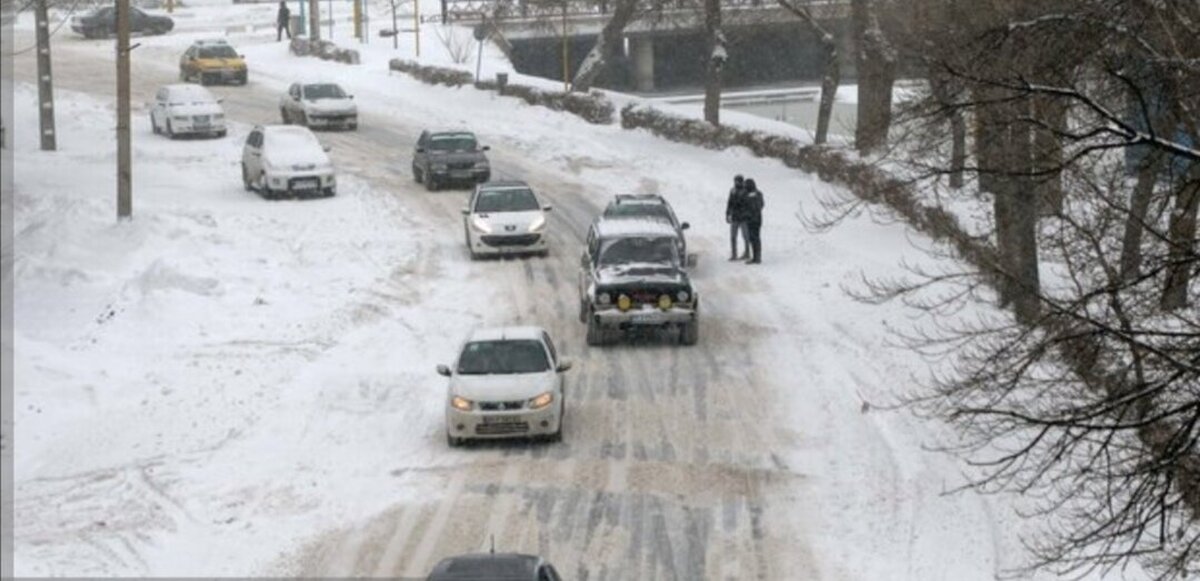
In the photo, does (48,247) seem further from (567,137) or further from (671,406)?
(567,137)

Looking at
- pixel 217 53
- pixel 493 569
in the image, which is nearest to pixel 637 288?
pixel 493 569

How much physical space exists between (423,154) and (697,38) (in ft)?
145

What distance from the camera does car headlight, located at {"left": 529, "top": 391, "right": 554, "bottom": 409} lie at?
22453mm

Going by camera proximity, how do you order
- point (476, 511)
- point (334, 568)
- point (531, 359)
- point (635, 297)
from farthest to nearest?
point (635, 297)
point (531, 359)
point (476, 511)
point (334, 568)

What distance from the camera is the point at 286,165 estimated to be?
38938 mm

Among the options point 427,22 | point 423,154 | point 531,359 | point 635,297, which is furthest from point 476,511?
point 427,22

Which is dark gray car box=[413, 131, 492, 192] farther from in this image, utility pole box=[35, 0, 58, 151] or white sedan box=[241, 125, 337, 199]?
utility pole box=[35, 0, 58, 151]

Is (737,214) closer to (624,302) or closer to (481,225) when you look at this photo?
(481,225)

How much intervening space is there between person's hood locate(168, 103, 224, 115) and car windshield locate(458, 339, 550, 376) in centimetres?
2581

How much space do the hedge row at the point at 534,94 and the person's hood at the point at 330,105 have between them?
595cm

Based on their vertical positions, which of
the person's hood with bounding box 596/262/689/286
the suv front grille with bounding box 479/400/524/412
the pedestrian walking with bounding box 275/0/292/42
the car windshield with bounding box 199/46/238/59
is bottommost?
the suv front grille with bounding box 479/400/524/412

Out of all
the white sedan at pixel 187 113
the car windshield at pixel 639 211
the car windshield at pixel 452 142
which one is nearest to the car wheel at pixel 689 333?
the car windshield at pixel 639 211

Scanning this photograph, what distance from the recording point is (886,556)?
62.1 ft

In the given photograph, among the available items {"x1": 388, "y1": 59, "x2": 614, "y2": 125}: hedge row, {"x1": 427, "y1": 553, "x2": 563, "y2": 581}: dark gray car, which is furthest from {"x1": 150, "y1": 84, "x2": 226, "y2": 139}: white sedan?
{"x1": 427, "y1": 553, "x2": 563, "y2": 581}: dark gray car
